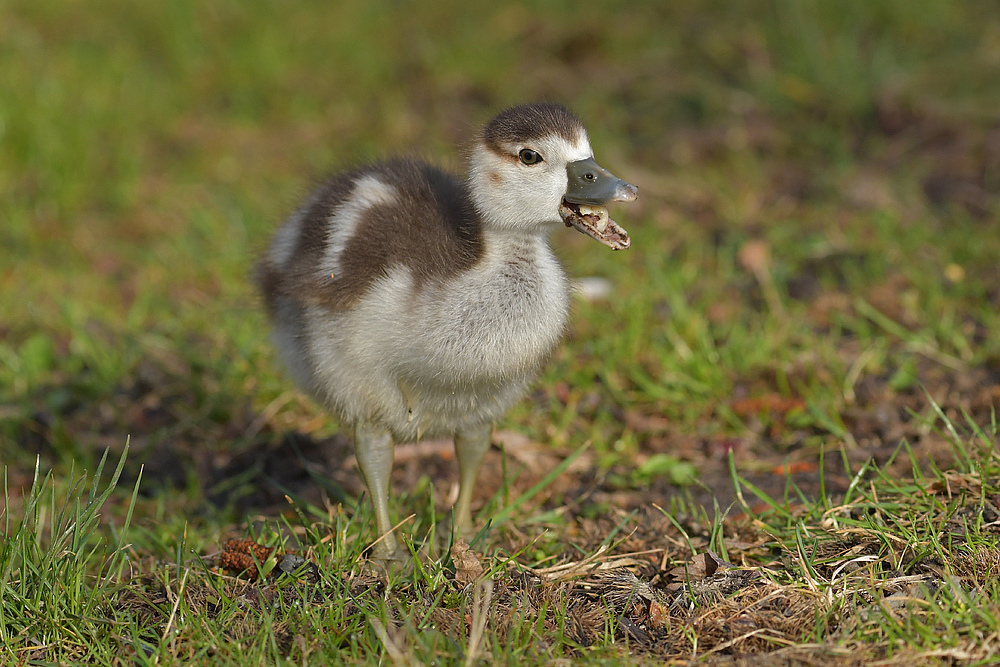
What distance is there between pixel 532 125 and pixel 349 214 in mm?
664

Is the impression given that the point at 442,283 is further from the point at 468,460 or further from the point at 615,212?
the point at 615,212

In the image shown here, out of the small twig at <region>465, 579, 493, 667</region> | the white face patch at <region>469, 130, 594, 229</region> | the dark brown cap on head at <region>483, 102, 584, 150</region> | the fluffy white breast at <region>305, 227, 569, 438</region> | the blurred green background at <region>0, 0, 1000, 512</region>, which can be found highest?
the dark brown cap on head at <region>483, 102, 584, 150</region>

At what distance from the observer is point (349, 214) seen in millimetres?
3346

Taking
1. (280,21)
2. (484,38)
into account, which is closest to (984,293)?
(484,38)

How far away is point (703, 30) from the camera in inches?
320

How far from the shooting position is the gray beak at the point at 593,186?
3.07 meters

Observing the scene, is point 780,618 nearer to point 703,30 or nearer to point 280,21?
point 703,30

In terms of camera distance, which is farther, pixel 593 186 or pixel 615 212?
pixel 615 212

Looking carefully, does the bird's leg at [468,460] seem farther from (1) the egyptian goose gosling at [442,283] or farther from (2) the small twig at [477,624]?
(2) the small twig at [477,624]

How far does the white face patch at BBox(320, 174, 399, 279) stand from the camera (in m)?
3.27

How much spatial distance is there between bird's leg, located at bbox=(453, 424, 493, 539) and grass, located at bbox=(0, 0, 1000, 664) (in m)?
0.12

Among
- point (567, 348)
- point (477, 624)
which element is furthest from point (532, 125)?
point (567, 348)

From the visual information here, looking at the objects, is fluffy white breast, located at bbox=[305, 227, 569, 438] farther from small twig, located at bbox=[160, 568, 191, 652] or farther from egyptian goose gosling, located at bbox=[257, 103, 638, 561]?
small twig, located at bbox=[160, 568, 191, 652]

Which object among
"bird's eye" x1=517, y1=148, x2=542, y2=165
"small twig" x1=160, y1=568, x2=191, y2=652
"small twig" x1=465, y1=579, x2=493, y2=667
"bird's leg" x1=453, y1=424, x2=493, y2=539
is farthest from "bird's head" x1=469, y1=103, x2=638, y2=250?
"small twig" x1=160, y1=568, x2=191, y2=652
